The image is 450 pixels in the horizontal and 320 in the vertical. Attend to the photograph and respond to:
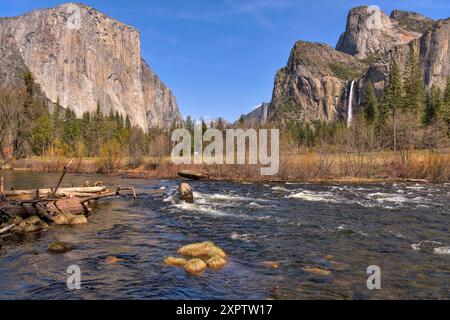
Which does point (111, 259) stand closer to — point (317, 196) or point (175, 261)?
point (175, 261)

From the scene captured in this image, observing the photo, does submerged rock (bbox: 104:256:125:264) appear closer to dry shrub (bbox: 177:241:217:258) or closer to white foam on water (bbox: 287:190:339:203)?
dry shrub (bbox: 177:241:217:258)

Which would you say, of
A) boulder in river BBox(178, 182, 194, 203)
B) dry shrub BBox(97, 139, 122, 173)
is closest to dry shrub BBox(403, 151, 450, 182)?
boulder in river BBox(178, 182, 194, 203)

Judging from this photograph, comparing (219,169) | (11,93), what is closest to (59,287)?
(219,169)

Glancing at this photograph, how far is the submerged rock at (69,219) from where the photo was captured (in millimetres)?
18122

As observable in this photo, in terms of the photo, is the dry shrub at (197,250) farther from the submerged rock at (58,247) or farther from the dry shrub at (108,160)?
the dry shrub at (108,160)

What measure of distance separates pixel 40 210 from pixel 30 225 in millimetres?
1386

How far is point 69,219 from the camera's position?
18.4 metres

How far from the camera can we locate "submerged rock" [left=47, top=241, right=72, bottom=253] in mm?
13445

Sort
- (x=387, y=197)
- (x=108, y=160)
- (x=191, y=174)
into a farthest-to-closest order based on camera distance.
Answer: (x=108, y=160), (x=191, y=174), (x=387, y=197)

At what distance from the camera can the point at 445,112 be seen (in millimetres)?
85625

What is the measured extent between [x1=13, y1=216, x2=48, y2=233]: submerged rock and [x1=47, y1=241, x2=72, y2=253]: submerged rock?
3.41 m

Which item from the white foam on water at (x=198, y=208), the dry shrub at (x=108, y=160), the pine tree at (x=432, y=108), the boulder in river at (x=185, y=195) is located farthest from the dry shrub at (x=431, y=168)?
the pine tree at (x=432, y=108)

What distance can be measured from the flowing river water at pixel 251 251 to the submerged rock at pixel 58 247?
26cm

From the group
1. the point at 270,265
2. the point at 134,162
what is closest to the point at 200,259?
the point at 270,265
